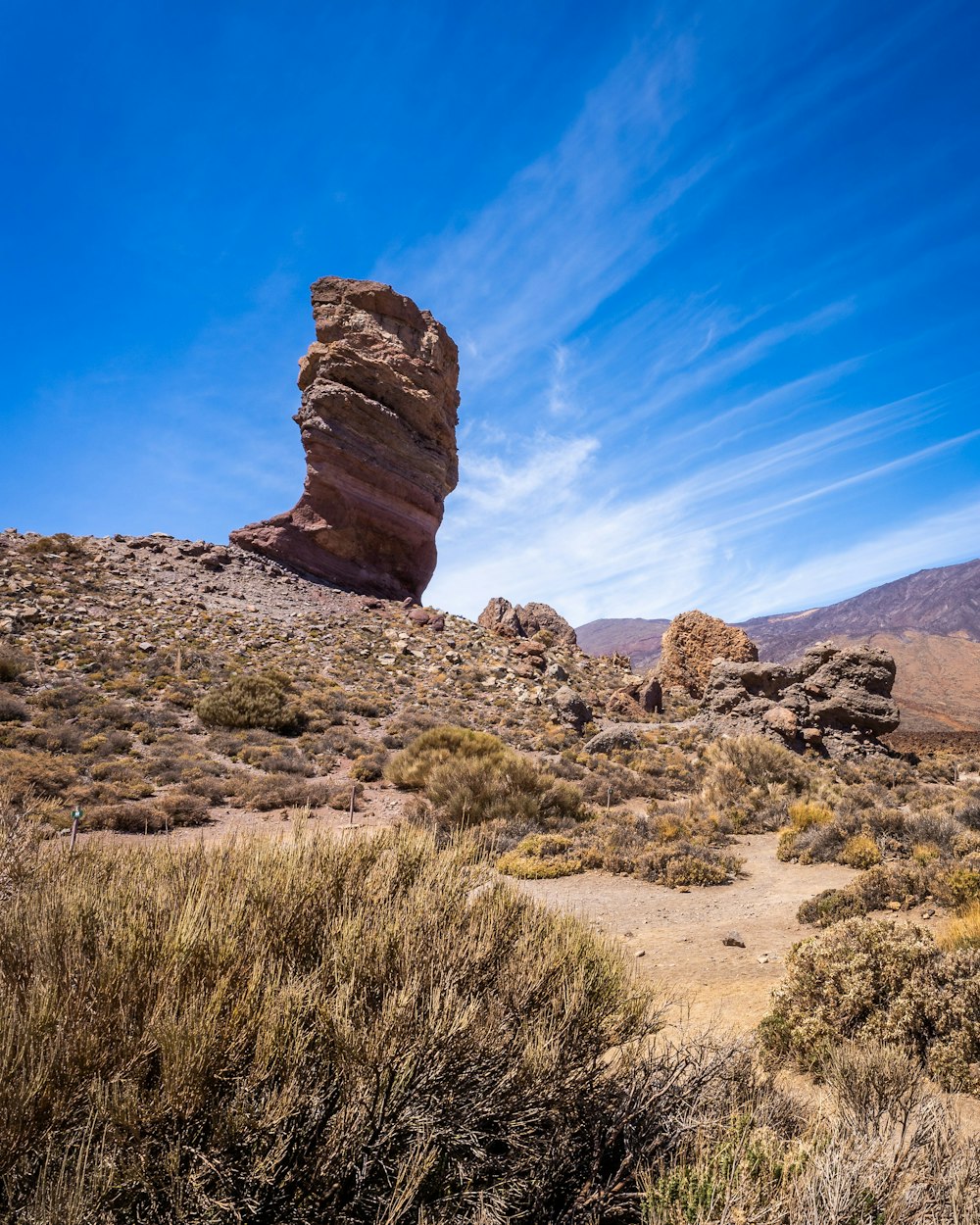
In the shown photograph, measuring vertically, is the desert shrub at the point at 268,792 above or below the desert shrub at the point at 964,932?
above

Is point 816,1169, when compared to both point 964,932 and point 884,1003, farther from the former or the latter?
point 964,932

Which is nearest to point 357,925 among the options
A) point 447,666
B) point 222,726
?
point 222,726

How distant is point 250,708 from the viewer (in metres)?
17.1

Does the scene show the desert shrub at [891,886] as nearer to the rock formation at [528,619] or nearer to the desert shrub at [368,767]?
the desert shrub at [368,767]

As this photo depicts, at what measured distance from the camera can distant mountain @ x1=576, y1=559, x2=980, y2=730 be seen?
2477 inches

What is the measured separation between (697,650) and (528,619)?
46.0 feet

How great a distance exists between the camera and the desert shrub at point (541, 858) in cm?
866

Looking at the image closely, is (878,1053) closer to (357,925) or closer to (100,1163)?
(357,925)

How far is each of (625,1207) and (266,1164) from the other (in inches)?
51.3

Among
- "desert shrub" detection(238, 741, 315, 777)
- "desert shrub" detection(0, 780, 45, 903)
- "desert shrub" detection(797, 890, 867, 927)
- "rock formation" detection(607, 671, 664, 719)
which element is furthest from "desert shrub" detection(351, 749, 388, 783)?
"rock formation" detection(607, 671, 664, 719)

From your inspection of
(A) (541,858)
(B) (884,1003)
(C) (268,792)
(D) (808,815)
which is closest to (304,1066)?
(B) (884,1003)

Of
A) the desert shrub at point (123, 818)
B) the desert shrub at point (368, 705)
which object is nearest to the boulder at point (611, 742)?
the desert shrub at point (368, 705)

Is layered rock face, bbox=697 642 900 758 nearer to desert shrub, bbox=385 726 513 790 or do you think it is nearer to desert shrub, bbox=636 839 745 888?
desert shrub, bbox=385 726 513 790

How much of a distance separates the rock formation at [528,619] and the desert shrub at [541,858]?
28775 mm
